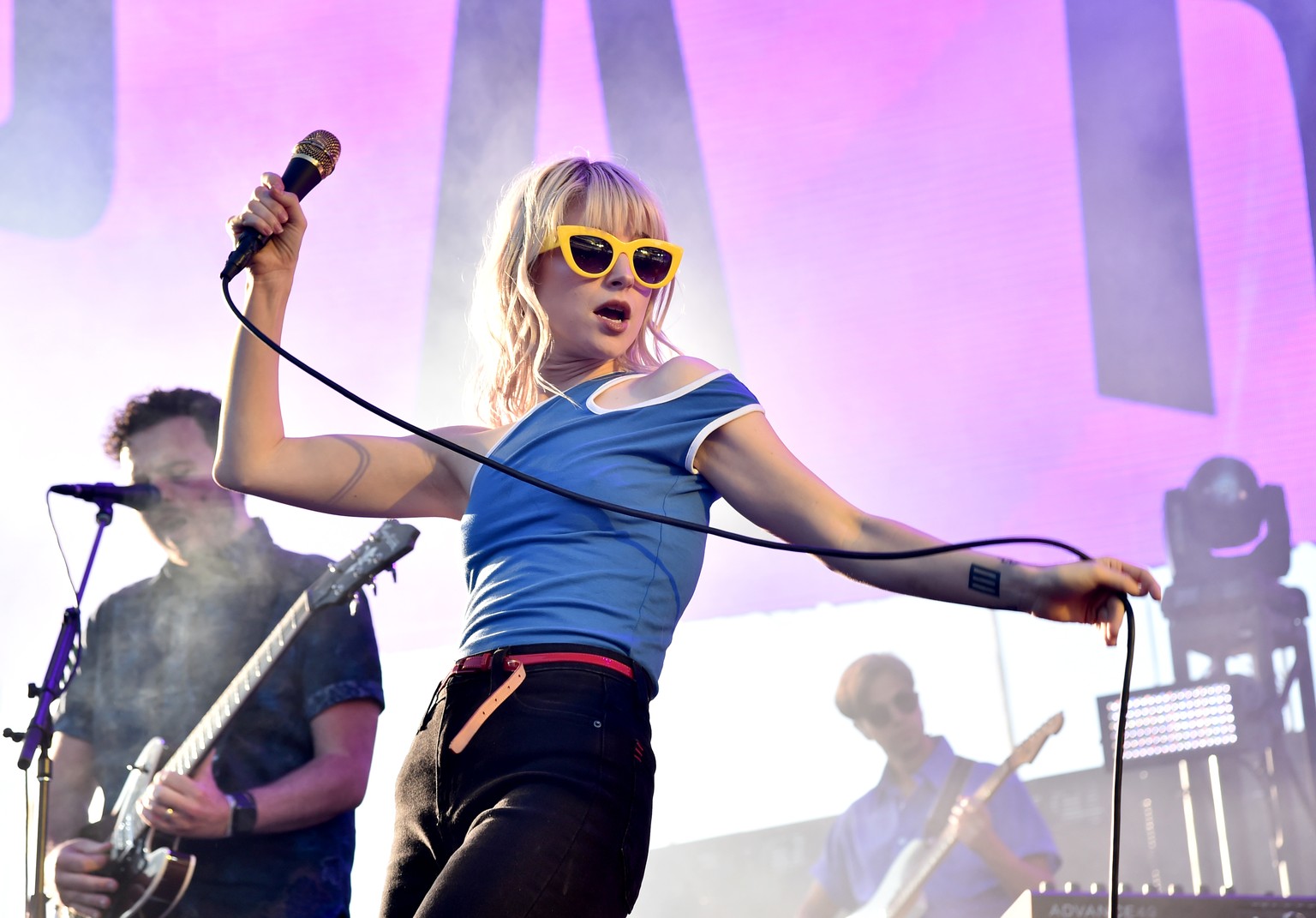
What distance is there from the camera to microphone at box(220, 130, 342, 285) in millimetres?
1403

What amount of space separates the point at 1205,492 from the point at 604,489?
3.17 meters

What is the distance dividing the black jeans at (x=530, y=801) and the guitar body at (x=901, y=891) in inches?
124

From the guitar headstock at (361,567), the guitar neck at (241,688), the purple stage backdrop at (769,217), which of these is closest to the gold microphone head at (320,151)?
the guitar headstock at (361,567)

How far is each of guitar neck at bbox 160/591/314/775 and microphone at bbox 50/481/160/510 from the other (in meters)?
0.40

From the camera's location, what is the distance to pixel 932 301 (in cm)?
425

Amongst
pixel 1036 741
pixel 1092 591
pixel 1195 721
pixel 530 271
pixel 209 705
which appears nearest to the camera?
pixel 1092 591

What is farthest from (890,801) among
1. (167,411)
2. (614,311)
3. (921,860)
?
(614,311)

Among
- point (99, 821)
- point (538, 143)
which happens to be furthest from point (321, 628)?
point (538, 143)

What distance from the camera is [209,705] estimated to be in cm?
298

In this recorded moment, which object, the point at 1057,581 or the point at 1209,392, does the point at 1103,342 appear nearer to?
the point at 1209,392

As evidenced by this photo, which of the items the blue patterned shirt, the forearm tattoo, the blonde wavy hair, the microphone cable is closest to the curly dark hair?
the blue patterned shirt

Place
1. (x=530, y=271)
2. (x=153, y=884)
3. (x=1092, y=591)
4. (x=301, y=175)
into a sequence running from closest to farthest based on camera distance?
(x=1092, y=591) → (x=301, y=175) → (x=530, y=271) → (x=153, y=884)

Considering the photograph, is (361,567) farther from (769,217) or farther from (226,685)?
(769,217)

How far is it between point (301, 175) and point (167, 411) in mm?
1992
